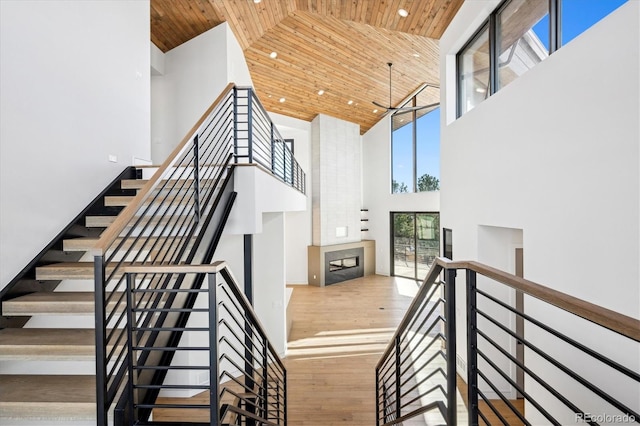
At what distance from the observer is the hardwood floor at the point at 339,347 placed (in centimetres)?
433

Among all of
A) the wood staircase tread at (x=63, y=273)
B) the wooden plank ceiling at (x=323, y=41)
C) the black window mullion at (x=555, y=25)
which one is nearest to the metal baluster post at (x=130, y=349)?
the wood staircase tread at (x=63, y=273)

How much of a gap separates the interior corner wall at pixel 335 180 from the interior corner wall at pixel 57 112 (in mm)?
6773

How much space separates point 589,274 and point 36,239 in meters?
3.93

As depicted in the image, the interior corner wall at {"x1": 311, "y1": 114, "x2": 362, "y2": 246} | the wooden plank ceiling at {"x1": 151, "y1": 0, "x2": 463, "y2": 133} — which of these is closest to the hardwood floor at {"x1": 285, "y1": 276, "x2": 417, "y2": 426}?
the interior corner wall at {"x1": 311, "y1": 114, "x2": 362, "y2": 246}

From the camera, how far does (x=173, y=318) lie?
6.69 feet

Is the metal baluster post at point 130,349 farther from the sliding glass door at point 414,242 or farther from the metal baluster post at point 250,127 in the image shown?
the sliding glass door at point 414,242

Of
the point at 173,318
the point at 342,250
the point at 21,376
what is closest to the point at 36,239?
the point at 21,376

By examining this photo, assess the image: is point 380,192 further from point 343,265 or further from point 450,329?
point 450,329

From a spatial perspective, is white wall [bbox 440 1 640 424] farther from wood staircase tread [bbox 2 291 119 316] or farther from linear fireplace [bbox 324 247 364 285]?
linear fireplace [bbox 324 247 364 285]

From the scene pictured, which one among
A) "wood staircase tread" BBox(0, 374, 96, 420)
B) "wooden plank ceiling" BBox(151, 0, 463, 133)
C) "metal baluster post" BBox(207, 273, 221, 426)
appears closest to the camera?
"metal baluster post" BBox(207, 273, 221, 426)

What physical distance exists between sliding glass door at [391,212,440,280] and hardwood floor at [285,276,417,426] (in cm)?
68

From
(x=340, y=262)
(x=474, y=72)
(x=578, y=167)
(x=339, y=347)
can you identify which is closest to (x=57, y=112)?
(x=578, y=167)

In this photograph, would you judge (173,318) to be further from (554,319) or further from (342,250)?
(342,250)

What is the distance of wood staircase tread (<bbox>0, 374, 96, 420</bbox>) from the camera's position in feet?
5.51
